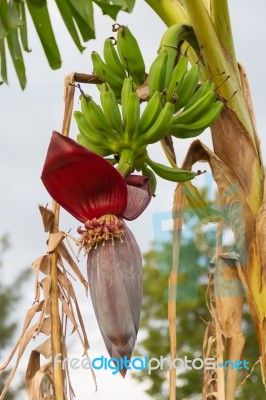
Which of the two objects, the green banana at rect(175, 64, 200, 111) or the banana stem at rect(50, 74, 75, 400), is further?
the green banana at rect(175, 64, 200, 111)

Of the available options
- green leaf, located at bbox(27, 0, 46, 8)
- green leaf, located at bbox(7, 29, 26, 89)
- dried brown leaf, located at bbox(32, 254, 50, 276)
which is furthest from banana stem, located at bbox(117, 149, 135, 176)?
green leaf, located at bbox(7, 29, 26, 89)

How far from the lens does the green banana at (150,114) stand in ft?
3.78

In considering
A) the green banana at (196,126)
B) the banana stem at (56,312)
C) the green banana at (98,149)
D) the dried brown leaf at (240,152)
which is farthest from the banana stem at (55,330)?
the dried brown leaf at (240,152)

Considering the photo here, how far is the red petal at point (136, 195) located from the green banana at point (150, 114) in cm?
9

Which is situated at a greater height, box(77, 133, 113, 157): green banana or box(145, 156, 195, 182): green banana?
box(77, 133, 113, 157): green banana

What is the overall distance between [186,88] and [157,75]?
0.07 metres

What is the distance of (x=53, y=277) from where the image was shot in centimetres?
122

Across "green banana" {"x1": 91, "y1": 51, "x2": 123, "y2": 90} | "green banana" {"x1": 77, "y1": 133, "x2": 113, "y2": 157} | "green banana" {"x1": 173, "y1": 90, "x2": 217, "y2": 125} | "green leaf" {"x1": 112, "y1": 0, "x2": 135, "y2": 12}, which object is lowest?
"green banana" {"x1": 77, "y1": 133, "x2": 113, "y2": 157}

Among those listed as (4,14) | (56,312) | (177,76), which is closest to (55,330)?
(56,312)

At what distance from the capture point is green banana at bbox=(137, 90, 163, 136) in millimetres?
1153

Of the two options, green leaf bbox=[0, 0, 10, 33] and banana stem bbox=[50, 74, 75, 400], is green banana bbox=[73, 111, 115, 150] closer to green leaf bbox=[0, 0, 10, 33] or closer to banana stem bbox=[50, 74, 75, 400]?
banana stem bbox=[50, 74, 75, 400]

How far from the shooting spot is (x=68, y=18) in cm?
135

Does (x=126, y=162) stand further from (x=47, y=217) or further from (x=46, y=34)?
(x=46, y=34)

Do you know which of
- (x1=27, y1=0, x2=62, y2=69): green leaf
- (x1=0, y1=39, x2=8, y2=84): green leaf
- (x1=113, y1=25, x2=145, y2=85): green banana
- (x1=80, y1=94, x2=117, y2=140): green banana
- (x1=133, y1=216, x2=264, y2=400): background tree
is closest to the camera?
(x1=80, y1=94, x2=117, y2=140): green banana
